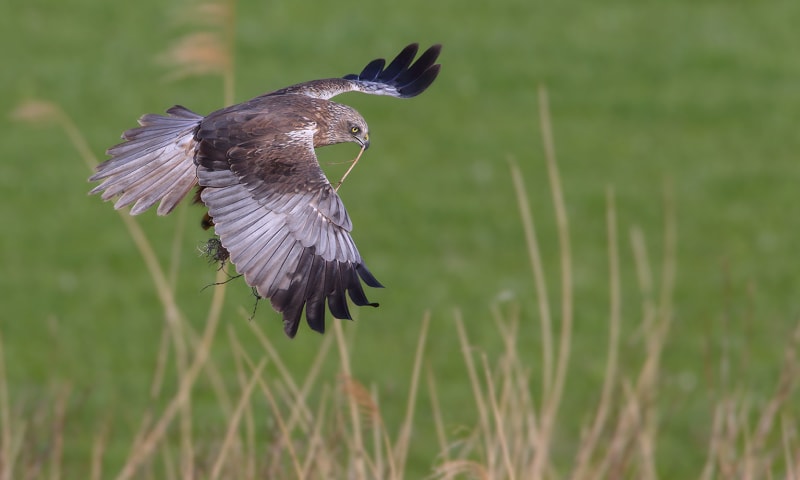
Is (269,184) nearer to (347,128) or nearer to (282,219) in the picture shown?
(282,219)

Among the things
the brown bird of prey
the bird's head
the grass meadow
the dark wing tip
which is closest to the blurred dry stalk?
the brown bird of prey

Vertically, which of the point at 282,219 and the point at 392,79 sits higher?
Result: the point at 392,79

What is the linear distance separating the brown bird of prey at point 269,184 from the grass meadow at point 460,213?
438 centimetres

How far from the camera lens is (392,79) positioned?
8.91 feet

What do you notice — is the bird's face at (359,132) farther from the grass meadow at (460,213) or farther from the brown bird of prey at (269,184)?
the grass meadow at (460,213)

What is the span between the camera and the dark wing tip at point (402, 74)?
8.51 ft

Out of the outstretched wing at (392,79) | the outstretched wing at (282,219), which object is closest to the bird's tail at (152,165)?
the outstretched wing at (282,219)

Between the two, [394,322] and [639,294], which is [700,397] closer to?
[639,294]

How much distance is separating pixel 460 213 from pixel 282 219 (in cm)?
959

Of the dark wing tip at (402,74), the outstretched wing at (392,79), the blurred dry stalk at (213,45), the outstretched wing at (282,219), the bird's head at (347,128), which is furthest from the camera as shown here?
the dark wing tip at (402,74)

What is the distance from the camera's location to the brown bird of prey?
1717 millimetres

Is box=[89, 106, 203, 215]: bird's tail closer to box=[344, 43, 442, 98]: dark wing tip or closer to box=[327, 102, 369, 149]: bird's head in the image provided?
box=[327, 102, 369, 149]: bird's head

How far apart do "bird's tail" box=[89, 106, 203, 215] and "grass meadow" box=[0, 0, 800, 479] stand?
4.28m

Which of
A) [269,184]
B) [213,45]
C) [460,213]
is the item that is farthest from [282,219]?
[460,213]
